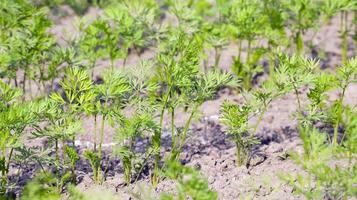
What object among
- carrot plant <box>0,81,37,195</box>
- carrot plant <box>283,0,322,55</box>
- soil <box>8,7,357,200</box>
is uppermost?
carrot plant <box>283,0,322,55</box>

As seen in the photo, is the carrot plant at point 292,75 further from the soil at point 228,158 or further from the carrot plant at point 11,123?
the carrot plant at point 11,123

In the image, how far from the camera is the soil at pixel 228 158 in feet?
11.0

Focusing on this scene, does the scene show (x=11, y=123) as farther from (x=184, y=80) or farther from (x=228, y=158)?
(x=228, y=158)

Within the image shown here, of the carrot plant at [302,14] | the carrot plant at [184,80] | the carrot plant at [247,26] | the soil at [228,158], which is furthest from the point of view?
the carrot plant at [302,14]

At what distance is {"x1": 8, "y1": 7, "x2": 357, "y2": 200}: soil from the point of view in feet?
11.0

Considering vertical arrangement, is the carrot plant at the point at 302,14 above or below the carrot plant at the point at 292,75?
above

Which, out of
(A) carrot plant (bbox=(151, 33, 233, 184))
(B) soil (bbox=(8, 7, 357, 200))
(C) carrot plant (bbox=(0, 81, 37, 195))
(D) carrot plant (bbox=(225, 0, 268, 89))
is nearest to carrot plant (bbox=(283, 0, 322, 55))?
(D) carrot plant (bbox=(225, 0, 268, 89))

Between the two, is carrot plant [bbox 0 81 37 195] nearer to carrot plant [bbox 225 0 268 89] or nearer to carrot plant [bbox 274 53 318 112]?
carrot plant [bbox 274 53 318 112]

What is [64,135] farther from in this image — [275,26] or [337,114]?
[275,26]

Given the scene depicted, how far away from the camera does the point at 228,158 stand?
3.72 meters

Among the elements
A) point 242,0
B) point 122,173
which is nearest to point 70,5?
point 242,0

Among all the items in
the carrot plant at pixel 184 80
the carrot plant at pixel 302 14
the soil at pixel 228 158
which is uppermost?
the carrot plant at pixel 302 14

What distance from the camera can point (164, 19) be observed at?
5730mm

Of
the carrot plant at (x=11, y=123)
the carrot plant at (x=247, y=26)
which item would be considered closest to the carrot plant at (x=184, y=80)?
the carrot plant at (x=11, y=123)
